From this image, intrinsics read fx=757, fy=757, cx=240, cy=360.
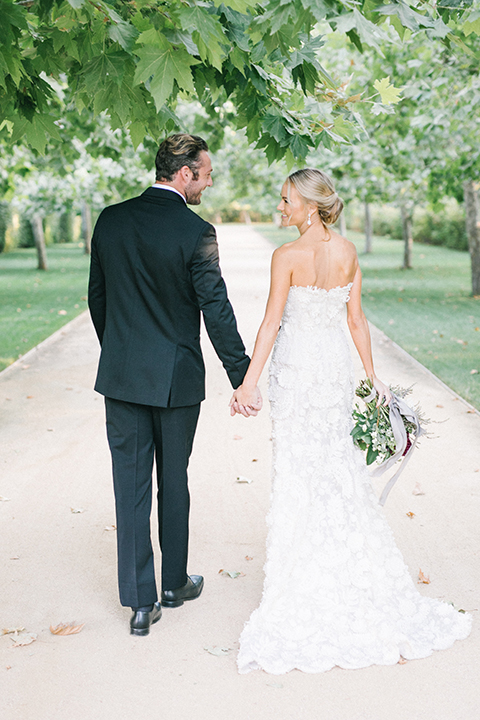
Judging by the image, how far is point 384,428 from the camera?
3.85m

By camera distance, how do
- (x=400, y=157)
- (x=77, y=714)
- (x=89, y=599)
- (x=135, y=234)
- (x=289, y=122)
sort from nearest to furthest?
(x=77, y=714) → (x=135, y=234) → (x=89, y=599) → (x=289, y=122) → (x=400, y=157)

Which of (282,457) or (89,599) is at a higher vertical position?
(282,457)

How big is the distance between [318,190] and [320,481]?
4.80 feet

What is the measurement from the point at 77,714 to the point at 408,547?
2431mm

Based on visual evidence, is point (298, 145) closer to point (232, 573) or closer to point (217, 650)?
point (232, 573)

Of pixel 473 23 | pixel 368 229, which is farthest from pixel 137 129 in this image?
pixel 368 229

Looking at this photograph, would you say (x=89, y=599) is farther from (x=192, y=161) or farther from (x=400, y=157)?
(x=400, y=157)

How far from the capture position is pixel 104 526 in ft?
17.1

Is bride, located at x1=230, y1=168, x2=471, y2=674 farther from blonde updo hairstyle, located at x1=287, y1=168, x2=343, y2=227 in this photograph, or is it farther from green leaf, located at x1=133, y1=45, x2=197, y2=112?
green leaf, located at x1=133, y1=45, x2=197, y2=112

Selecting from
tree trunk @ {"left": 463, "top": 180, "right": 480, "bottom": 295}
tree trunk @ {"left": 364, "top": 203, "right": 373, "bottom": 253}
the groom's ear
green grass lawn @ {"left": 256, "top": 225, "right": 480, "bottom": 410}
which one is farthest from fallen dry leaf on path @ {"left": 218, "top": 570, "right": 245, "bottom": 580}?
tree trunk @ {"left": 364, "top": 203, "right": 373, "bottom": 253}

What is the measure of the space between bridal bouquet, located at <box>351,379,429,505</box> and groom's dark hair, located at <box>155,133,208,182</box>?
1.45 m

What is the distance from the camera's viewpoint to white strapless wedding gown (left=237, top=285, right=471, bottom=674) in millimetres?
3662

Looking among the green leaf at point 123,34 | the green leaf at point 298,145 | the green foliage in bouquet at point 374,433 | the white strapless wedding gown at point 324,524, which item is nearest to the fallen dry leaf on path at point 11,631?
the white strapless wedding gown at point 324,524

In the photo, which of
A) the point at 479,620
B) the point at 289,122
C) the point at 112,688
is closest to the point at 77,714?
Result: the point at 112,688
